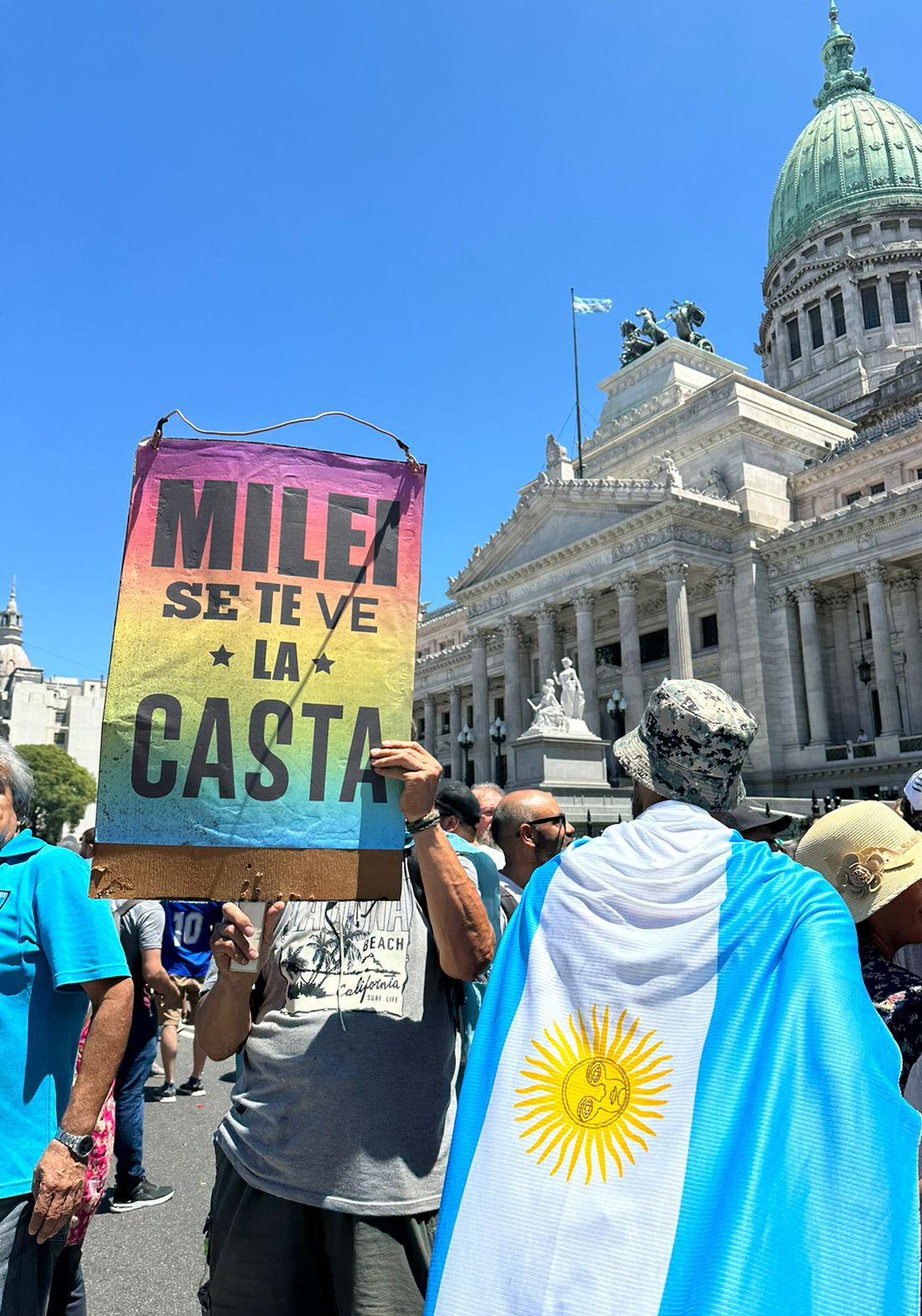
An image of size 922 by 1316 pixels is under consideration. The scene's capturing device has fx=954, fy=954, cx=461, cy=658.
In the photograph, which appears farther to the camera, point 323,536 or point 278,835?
point 323,536

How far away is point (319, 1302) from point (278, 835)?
1303 mm

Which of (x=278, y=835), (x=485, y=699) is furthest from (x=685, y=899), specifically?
(x=485, y=699)

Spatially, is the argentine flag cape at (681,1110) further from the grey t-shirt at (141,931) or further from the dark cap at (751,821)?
the grey t-shirt at (141,931)

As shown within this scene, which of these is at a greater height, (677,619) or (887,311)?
(887,311)

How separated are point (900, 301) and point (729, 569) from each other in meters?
27.9

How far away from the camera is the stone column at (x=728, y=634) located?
34156 millimetres

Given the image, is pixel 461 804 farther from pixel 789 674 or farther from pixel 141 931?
pixel 789 674

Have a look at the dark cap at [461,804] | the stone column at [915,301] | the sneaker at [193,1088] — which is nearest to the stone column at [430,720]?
the stone column at [915,301]

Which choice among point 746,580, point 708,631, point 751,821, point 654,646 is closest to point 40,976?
point 751,821

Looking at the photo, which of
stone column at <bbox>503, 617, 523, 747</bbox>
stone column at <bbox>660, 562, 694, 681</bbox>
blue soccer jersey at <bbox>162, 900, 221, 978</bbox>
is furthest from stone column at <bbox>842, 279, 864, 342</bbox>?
blue soccer jersey at <bbox>162, 900, 221, 978</bbox>

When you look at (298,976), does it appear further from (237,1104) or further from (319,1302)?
(319,1302)

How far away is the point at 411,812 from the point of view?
2.73 meters

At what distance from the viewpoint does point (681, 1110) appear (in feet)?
6.61

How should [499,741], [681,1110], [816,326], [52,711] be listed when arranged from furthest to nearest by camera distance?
[52,711]
[816,326]
[499,741]
[681,1110]
